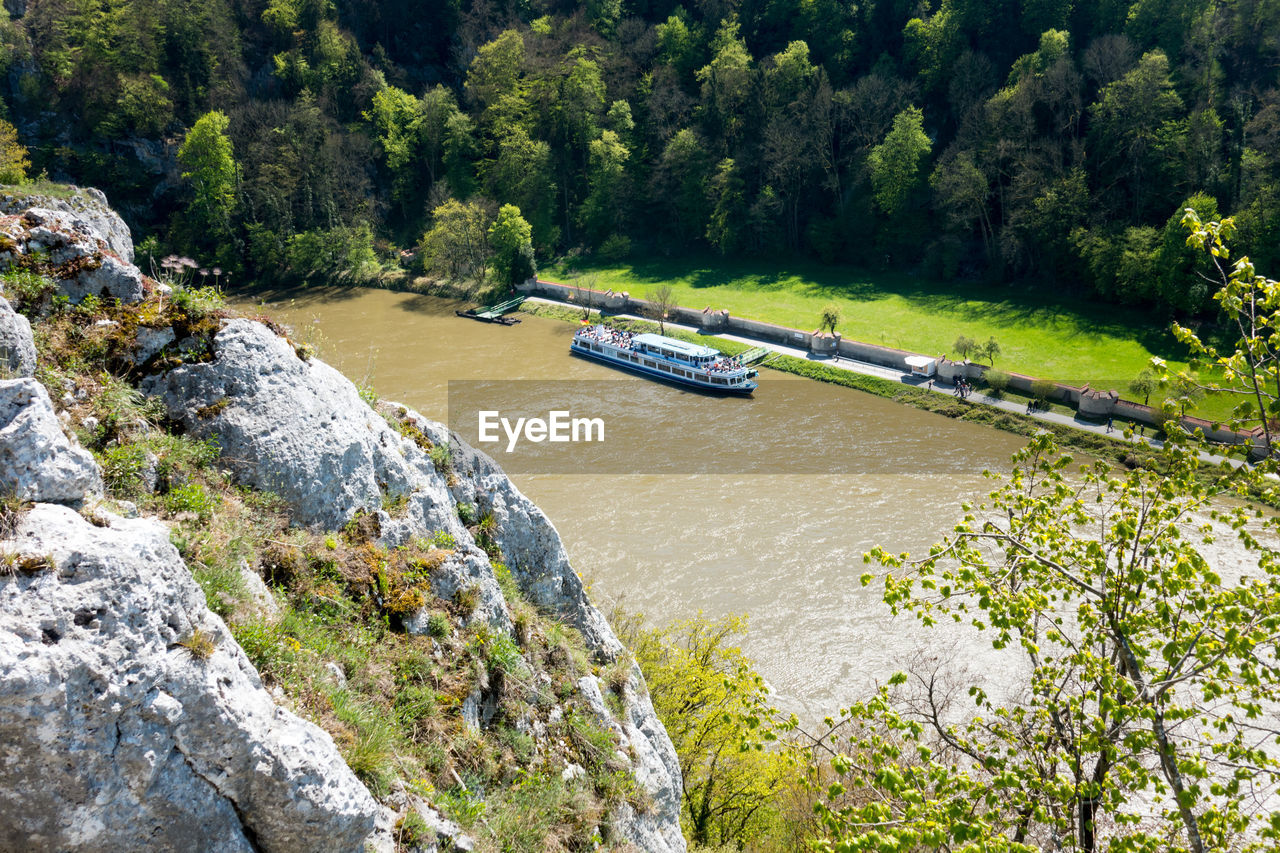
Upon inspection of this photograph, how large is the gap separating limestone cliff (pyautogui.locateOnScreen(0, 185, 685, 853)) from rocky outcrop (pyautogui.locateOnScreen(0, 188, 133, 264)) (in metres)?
0.14

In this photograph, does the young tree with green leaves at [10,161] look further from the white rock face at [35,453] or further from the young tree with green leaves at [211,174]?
the white rock face at [35,453]

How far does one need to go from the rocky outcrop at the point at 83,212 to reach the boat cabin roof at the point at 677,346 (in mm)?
27155

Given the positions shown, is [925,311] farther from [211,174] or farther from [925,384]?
[211,174]

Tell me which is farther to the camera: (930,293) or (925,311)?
(930,293)

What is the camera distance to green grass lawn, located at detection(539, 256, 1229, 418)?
42.2m

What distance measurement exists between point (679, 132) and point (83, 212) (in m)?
53.8

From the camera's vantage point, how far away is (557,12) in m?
81.9

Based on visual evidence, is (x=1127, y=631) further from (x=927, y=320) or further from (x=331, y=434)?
(x=927, y=320)

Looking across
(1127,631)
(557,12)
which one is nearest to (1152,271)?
(1127,631)

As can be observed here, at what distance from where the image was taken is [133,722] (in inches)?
194

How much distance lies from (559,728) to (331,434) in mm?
4373

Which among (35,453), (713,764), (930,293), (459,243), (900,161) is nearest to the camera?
(35,453)

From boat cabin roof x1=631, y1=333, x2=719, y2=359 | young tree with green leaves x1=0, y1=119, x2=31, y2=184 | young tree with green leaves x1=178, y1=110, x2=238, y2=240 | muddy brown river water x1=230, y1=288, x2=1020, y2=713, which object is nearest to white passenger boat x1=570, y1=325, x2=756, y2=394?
boat cabin roof x1=631, y1=333, x2=719, y2=359

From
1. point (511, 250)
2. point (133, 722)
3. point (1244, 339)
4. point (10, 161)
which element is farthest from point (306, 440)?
point (511, 250)
